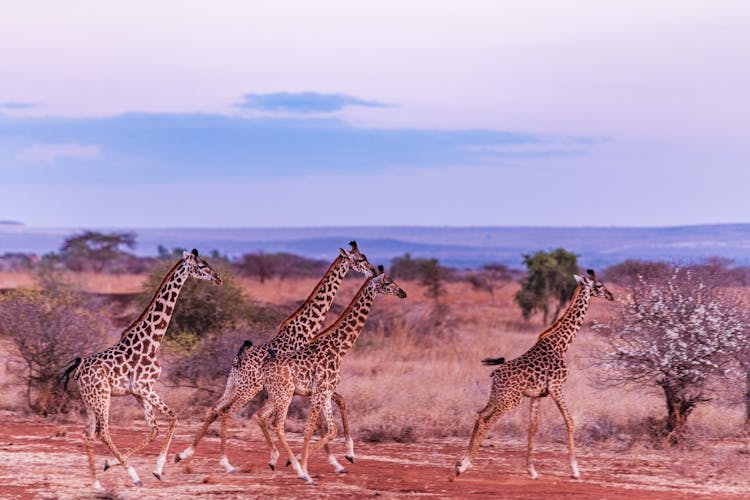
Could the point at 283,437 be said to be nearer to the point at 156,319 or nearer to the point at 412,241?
the point at 156,319

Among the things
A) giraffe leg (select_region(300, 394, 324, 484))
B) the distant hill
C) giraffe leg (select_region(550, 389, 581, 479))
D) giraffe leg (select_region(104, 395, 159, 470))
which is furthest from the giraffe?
the distant hill

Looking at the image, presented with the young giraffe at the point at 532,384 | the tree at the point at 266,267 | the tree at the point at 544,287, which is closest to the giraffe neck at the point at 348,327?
the young giraffe at the point at 532,384

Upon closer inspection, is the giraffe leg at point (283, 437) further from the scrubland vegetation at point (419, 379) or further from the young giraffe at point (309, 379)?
the scrubland vegetation at point (419, 379)

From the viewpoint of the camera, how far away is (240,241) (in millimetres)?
149625

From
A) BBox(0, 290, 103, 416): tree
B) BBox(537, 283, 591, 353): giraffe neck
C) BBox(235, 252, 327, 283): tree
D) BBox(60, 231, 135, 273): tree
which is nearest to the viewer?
BBox(537, 283, 591, 353): giraffe neck

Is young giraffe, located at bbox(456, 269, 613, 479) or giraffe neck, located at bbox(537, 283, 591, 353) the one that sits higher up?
giraffe neck, located at bbox(537, 283, 591, 353)

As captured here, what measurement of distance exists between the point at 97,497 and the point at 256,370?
195 centimetres

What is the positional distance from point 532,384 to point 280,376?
243 cm

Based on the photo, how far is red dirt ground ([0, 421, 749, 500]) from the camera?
10.3 m

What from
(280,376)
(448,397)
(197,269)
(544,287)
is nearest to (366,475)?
(280,376)

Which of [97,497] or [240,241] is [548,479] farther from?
[240,241]

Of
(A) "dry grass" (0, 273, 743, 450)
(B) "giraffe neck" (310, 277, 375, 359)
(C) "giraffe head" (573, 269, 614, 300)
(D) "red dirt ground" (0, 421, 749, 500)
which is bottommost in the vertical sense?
(D) "red dirt ground" (0, 421, 749, 500)

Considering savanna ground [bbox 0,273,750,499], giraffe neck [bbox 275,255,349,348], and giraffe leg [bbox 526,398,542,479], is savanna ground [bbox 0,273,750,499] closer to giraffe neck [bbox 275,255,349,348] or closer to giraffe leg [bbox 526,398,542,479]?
giraffe leg [bbox 526,398,542,479]

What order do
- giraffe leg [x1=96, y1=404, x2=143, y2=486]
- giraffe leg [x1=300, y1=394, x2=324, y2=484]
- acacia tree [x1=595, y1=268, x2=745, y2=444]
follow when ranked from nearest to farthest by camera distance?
giraffe leg [x1=96, y1=404, x2=143, y2=486] → giraffe leg [x1=300, y1=394, x2=324, y2=484] → acacia tree [x1=595, y1=268, x2=745, y2=444]
